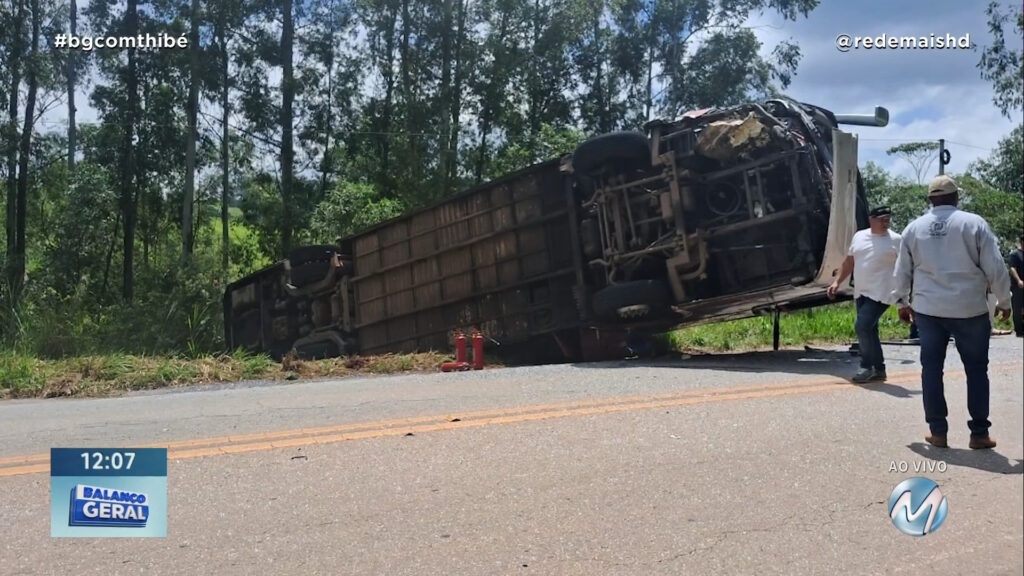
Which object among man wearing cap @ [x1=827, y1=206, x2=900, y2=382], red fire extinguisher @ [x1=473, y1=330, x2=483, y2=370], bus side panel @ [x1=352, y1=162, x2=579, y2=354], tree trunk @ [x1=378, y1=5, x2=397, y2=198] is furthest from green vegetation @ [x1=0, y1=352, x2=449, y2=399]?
tree trunk @ [x1=378, y1=5, x2=397, y2=198]

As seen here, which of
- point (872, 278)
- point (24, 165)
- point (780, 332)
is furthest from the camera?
point (24, 165)

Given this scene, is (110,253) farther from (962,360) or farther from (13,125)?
(962,360)

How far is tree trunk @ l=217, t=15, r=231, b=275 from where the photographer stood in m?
20.7

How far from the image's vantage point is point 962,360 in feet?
11.2

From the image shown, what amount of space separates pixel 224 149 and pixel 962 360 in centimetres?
2229

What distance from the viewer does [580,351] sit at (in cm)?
1020

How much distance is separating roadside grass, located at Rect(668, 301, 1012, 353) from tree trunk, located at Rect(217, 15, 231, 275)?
1453 centimetres

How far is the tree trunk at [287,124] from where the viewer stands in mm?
22547

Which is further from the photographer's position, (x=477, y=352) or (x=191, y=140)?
(x=191, y=140)

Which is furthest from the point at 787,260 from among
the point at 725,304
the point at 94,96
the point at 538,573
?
the point at 94,96

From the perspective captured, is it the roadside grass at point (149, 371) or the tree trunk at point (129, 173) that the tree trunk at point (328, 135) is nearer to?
the tree trunk at point (129, 173)

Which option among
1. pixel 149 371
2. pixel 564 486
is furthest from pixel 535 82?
pixel 564 486

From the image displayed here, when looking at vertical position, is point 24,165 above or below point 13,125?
below

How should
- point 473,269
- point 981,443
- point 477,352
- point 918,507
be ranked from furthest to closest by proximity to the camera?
point 473,269 → point 477,352 → point 981,443 → point 918,507
